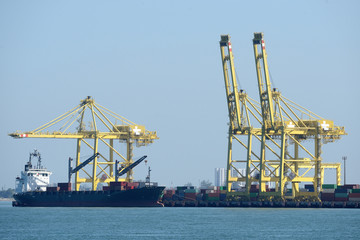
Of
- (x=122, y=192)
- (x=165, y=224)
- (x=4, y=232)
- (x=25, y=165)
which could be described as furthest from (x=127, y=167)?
(x=4, y=232)

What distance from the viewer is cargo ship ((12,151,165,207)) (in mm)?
111875

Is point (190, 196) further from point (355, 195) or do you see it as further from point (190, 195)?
point (355, 195)

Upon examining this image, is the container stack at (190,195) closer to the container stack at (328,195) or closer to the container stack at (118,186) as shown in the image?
the container stack at (118,186)

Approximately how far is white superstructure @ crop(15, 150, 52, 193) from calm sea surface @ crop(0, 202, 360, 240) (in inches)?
972

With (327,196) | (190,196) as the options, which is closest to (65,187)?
(190,196)

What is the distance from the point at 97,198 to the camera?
115m

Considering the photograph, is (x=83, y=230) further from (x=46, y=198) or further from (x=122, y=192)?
(x=46, y=198)

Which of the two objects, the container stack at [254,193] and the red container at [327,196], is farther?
the container stack at [254,193]

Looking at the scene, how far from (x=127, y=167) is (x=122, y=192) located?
6.64 meters

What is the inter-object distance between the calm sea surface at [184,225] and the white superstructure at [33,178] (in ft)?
81.0

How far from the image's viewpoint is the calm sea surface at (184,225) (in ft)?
231

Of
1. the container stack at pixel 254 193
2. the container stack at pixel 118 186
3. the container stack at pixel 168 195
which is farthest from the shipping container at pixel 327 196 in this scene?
the container stack at pixel 118 186

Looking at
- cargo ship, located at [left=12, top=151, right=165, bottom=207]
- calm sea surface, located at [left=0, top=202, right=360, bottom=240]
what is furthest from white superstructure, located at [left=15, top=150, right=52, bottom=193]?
calm sea surface, located at [left=0, top=202, right=360, bottom=240]

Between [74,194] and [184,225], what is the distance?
38.7 metres
